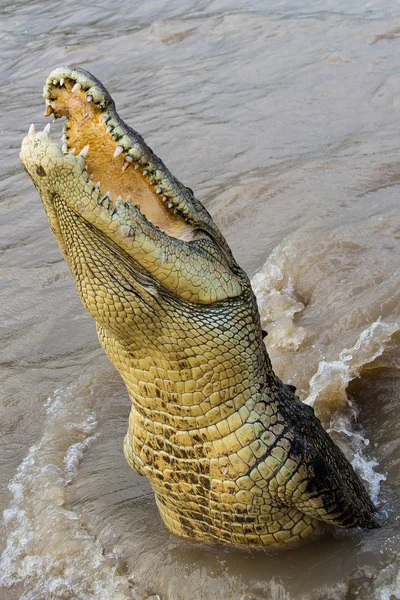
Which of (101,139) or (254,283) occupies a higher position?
(101,139)

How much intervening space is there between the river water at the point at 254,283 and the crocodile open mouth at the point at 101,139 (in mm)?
1550

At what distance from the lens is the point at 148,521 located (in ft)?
11.5

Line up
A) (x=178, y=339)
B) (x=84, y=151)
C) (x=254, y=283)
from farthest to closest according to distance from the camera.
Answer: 1. (x=254, y=283)
2. (x=178, y=339)
3. (x=84, y=151)

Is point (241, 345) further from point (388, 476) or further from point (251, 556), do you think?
point (388, 476)

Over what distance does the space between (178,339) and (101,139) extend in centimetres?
76

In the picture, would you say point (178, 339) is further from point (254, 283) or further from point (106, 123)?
point (254, 283)

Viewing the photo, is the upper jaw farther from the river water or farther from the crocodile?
the river water

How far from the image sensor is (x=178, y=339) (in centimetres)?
275

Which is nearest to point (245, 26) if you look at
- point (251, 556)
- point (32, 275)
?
point (32, 275)

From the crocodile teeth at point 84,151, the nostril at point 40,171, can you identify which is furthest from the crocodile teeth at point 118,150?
the nostril at point 40,171

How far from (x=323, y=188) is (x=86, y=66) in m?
5.01

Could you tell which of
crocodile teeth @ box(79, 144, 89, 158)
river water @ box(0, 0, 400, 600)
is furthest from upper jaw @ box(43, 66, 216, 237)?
river water @ box(0, 0, 400, 600)

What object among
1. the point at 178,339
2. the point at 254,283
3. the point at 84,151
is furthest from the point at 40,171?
the point at 254,283

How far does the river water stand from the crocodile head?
124cm
